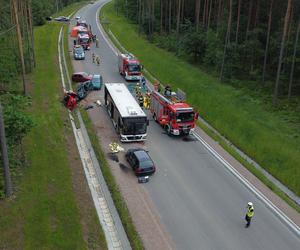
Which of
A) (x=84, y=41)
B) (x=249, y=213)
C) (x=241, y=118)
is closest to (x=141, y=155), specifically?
(x=249, y=213)

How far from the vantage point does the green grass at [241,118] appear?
27.8 metres

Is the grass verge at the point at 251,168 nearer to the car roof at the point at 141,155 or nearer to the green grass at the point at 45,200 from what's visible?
the car roof at the point at 141,155

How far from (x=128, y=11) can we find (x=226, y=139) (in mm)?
75456

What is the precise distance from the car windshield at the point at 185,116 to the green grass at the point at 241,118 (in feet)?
11.9

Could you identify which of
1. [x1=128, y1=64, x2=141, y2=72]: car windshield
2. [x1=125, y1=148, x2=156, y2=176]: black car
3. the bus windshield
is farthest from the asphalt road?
[x1=128, y1=64, x2=141, y2=72]: car windshield

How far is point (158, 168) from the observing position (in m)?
26.8

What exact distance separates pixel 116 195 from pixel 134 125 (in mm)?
8269

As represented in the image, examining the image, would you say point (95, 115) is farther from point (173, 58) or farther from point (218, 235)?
point (173, 58)

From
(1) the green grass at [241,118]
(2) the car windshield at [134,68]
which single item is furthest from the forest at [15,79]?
(1) the green grass at [241,118]

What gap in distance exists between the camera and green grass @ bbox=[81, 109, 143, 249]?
18.9 metres

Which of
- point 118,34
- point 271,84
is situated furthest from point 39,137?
point 118,34

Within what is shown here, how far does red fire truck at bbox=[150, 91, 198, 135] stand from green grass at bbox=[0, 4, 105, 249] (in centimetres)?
791

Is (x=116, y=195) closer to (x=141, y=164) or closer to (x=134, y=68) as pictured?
(x=141, y=164)

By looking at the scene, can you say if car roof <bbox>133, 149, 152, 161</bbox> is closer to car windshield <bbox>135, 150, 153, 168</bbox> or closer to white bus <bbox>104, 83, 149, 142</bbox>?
car windshield <bbox>135, 150, 153, 168</bbox>
